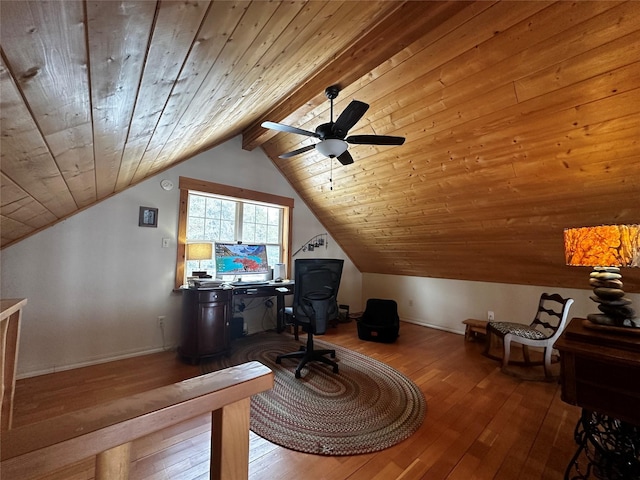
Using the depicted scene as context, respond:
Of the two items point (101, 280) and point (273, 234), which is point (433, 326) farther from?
point (101, 280)

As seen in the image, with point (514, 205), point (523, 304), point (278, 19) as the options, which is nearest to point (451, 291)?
point (523, 304)

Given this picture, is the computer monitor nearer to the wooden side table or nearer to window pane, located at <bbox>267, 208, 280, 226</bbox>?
window pane, located at <bbox>267, 208, 280, 226</bbox>

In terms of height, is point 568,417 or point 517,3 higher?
point 517,3

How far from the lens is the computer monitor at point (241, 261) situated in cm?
377

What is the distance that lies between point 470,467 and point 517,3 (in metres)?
2.79

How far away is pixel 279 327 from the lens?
409cm

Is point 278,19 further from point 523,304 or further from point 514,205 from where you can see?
point 523,304

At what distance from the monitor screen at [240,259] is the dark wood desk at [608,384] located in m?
3.51

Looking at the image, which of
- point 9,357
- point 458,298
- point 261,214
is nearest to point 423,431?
point 9,357

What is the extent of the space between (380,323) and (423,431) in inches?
84.9

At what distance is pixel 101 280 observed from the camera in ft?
9.53

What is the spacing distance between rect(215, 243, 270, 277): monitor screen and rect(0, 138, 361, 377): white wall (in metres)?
0.61

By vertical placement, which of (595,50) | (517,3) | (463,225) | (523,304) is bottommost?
(523,304)

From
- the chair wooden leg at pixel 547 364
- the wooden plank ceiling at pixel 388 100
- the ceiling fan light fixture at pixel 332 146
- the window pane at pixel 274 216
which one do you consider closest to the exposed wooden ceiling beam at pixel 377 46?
Result: the wooden plank ceiling at pixel 388 100
